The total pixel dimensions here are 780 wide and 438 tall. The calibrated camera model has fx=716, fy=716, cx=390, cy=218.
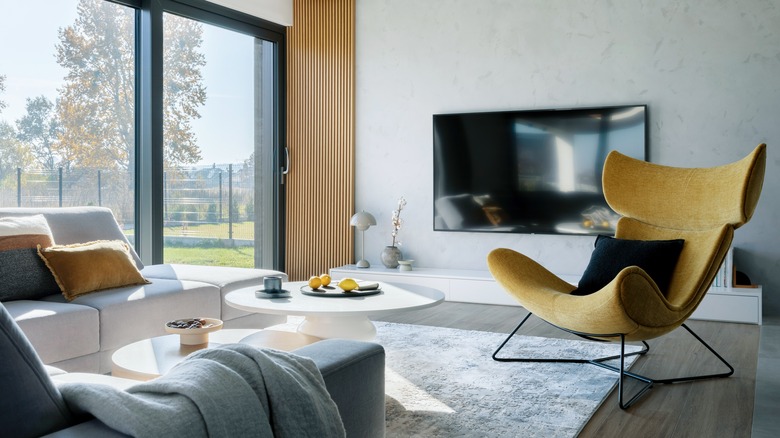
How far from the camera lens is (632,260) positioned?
347cm

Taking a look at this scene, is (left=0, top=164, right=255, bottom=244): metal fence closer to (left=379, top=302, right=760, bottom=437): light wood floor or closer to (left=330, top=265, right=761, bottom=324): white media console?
(left=330, top=265, right=761, bottom=324): white media console

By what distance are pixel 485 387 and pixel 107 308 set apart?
5.51 ft

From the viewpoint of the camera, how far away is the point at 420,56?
596 cm

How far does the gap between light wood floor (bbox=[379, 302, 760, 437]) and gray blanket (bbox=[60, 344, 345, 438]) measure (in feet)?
5.25

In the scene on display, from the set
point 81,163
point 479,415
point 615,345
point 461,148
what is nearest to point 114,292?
point 81,163

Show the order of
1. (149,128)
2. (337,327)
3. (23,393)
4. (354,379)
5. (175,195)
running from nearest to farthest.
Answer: (23,393) → (354,379) → (337,327) → (149,128) → (175,195)

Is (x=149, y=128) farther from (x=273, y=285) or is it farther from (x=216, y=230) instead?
(x=273, y=285)

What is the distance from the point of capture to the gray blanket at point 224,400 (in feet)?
3.53

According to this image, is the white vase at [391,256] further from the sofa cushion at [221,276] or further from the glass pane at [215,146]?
the sofa cushion at [221,276]

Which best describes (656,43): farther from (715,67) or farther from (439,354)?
(439,354)

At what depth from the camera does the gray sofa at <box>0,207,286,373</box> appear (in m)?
2.86

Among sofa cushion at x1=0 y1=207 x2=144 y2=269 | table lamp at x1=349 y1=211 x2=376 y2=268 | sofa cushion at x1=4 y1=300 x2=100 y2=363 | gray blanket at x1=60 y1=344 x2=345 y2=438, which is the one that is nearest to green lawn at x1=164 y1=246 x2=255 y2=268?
table lamp at x1=349 y1=211 x2=376 y2=268

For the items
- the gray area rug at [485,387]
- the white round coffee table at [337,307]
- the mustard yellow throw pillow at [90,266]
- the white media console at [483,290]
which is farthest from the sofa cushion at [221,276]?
the white media console at [483,290]

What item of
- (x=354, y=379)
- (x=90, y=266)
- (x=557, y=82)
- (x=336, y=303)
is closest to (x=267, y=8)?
(x=557, y=82)
